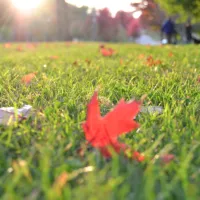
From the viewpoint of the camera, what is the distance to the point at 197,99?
1920 mm

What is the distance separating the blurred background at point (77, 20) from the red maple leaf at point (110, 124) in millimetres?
16136

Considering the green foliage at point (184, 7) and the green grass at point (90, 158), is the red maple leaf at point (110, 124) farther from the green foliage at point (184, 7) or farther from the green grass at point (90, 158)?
the green foliage at point (184, 7)

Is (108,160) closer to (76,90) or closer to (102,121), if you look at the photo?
(102,121)

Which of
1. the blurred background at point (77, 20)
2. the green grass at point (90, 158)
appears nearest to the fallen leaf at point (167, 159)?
the green grass at point (90, 158)

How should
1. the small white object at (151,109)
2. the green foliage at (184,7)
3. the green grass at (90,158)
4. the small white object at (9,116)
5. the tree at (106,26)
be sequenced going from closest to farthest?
the green grass at (90,158) < the small white object at (9,116) < the small white object at (151,109) < the green foliage at (184,7) < the tree at (106,26)

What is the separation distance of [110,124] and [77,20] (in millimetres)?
68191

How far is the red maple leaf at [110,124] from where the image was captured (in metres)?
1.05

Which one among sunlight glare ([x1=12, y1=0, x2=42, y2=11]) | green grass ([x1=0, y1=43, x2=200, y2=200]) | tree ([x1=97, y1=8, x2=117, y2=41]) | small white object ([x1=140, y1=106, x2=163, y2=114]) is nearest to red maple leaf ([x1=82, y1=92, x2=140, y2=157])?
green grass ([x1=0, y1=43, x2=200, y2=200])

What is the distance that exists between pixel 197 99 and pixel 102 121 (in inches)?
37.7

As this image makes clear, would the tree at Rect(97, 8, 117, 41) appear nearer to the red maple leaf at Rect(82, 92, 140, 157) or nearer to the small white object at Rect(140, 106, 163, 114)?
the small white object at Rect(140, 106, 163, 114)

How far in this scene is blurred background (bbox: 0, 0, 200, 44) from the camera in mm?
26656

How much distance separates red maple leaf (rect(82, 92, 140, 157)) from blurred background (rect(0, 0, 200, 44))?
52.9ft

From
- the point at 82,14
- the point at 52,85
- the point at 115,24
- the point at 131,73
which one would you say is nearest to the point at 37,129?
the point at 52,85

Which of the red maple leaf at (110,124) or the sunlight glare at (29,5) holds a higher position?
the sunlight glare at (29,5)
